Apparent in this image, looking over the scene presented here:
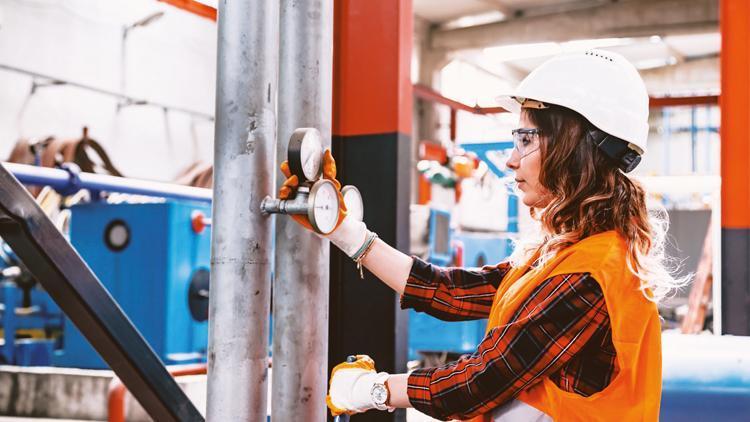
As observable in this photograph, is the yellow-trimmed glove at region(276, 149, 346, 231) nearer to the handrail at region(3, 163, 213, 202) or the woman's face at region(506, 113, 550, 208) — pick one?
the woman's face at region(506, 113, 550, 208)

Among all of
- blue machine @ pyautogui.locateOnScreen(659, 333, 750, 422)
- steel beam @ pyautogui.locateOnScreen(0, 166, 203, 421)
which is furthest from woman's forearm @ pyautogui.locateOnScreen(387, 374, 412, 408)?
blue machine @ pyautogui.locateOnScreen(659, 333, 750, 422)

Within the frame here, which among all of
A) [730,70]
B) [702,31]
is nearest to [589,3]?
[702,31]

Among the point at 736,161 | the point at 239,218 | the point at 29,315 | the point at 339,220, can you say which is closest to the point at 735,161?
the point at 736,161

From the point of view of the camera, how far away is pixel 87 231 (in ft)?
17.0

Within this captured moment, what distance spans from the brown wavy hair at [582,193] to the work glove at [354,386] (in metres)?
0.44

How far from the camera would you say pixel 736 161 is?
392 centimetres

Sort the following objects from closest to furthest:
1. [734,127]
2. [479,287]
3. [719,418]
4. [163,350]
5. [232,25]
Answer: [232,25] < [479,287] < [719,418] < [734,127] < [163,350]

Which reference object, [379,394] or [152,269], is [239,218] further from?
[152,269]

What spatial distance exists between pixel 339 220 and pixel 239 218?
0.77ft

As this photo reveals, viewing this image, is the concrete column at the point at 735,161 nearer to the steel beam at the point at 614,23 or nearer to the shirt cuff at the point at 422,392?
the shirt cuff at the point at 422,392

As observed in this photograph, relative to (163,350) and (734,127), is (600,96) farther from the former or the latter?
(163,350)

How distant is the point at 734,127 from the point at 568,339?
2910 millimetres

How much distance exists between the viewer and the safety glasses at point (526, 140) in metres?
1.64

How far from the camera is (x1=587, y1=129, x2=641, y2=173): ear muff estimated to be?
5.20 feet
